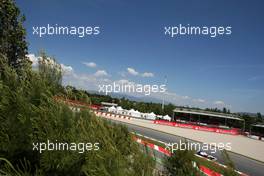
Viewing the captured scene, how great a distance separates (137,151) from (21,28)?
27752 millimetres

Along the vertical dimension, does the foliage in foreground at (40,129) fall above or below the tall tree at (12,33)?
below

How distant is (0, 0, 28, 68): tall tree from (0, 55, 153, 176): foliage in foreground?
69.5 ft

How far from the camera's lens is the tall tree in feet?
88.2

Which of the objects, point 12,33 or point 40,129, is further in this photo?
point 12,33

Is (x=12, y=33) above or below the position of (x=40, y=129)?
above

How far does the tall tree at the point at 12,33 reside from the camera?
1058 inches

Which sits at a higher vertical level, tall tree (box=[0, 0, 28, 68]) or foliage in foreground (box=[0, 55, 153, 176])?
tall tree (box=[0, 0, 28, 68])

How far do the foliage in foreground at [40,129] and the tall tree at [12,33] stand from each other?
21195mm

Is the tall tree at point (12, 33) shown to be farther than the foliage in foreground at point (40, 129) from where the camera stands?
Yes

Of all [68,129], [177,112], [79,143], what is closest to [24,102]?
[68,129]

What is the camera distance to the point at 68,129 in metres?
5.98

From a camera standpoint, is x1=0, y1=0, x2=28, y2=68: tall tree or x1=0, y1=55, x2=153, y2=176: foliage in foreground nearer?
x1=0, y1=55, x2=153, y2=176: foliage in foreground

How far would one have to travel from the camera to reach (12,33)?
27.5 m

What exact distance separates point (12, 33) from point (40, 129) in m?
24.6
